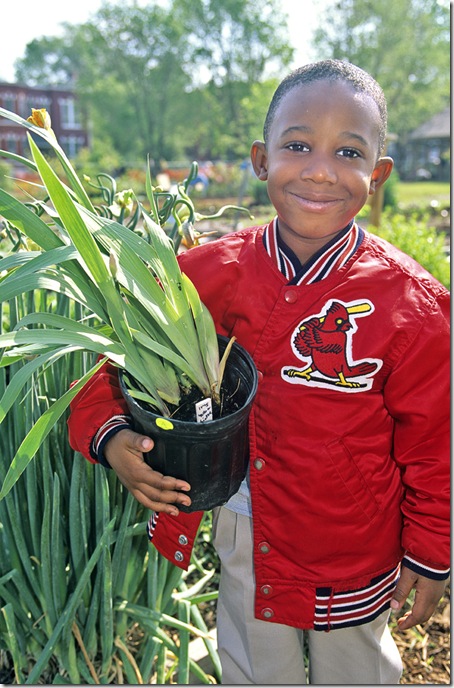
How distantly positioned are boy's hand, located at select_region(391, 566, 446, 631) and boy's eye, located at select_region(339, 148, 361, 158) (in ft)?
2.82

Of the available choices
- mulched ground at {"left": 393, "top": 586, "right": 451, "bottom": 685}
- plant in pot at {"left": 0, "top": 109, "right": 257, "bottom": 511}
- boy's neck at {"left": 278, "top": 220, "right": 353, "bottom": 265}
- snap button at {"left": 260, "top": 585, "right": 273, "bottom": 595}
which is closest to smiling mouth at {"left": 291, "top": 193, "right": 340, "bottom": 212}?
boy's neck at {"left": 278, "top": 220, "right": 353, "bottom": 265}

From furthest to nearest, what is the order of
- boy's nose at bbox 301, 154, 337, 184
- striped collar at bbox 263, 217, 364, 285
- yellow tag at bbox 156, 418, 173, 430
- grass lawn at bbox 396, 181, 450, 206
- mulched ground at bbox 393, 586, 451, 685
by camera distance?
grass lawn at bbox 396, 181, 450, 206 → mulched ground at bbox 393, 586, 451, 685 → striped collar at bbox 263, 217, 364, 285 → boy's nose at bbox 301, 154, 337, 184 → yellow tag at bbox 156, 418, 173, 430

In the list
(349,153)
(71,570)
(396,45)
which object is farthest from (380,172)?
(396,45)

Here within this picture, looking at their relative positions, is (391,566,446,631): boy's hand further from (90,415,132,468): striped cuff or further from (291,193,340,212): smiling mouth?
(291,193,340,212): smiling mouth

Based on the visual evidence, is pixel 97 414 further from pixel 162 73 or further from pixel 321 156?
pixel 162 73

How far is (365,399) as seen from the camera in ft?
4.19

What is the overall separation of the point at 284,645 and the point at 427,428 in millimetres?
632

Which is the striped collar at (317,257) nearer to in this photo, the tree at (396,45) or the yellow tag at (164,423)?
the yellow tag at (164,423)

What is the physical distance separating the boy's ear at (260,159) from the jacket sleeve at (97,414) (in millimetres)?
559

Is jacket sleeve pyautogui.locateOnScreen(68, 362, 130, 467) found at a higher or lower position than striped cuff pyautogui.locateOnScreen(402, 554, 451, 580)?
higher

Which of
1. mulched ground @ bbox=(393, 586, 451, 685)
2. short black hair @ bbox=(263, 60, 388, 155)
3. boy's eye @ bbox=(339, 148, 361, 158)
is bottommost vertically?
mulched ground @ bbox=(393, 586, 451, 685)

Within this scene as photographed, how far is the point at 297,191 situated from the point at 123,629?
1.21m

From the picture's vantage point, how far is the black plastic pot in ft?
3.48

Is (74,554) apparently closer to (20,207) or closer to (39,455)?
(39,455)
